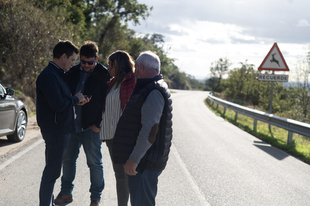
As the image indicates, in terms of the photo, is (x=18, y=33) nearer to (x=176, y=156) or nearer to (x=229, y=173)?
(x=176, y=156)

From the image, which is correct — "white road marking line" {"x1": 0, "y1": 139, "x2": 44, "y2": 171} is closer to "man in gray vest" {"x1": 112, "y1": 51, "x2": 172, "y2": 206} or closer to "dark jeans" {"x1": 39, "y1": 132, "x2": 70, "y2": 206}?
"dark jeans" {"x1": 39, "y1": 132, "x2": 70, "y2": 206}

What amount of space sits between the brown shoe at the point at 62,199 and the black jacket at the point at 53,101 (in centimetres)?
114

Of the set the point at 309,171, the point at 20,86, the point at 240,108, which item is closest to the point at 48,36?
the point at 20,86

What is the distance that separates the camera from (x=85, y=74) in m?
3.75

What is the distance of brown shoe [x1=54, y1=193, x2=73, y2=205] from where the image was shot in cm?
384

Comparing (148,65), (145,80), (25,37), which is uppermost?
(25,37)

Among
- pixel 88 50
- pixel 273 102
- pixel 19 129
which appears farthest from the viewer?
pixel 273 102

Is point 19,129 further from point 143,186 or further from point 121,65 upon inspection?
point 143,186

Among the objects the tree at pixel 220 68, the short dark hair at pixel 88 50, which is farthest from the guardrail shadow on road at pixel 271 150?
the tree at pixel 220 68

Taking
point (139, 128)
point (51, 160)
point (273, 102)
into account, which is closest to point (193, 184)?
point (51, 160)

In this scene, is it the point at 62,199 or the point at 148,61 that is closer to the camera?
the point at 148,61

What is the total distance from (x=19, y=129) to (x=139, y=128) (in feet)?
18.9

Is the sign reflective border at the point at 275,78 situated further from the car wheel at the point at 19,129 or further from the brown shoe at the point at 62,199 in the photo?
the brown shoe at the point at 62,199

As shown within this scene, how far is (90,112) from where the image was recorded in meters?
3.67
